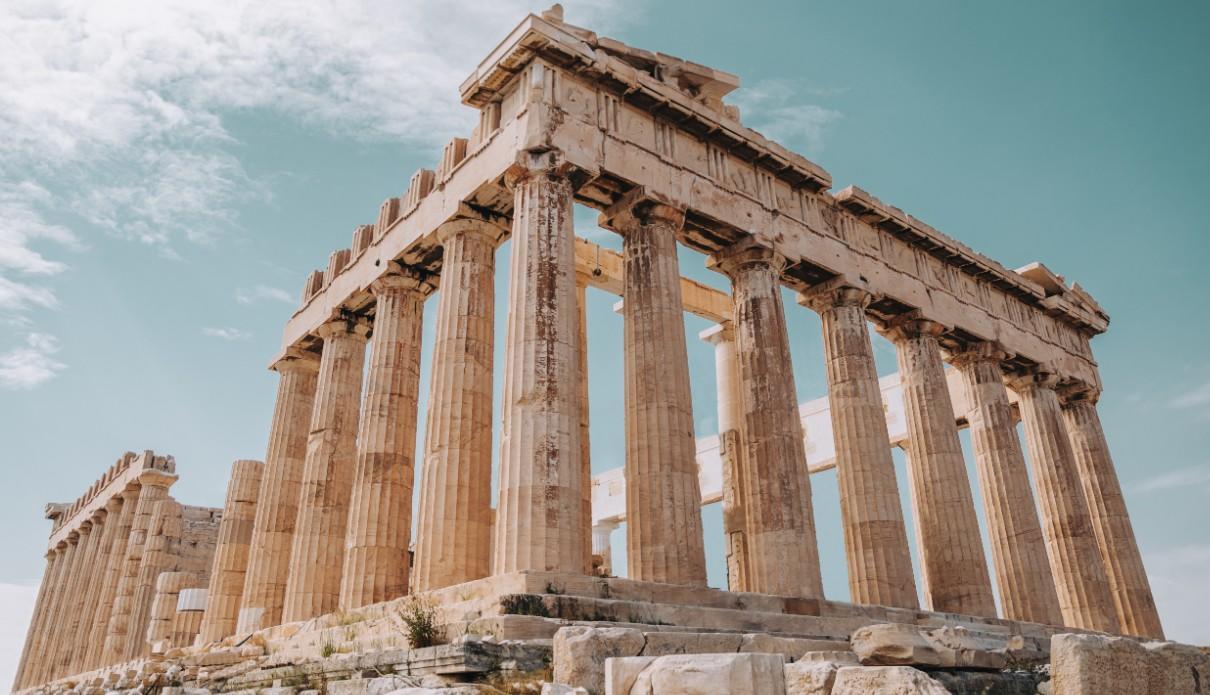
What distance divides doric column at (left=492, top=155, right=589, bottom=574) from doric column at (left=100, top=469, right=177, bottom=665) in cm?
2373

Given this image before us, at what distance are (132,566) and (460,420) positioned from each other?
77.9ft

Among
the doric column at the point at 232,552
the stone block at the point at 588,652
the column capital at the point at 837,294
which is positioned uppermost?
the column capital at the point at 837,294

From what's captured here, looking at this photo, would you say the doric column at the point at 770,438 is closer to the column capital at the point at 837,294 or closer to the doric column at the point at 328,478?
the column capital at the point at 837,294

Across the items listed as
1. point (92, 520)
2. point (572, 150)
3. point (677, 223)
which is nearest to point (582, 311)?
point (677, 223)

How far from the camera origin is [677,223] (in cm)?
1816

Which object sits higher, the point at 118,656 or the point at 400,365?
the point at 400,365

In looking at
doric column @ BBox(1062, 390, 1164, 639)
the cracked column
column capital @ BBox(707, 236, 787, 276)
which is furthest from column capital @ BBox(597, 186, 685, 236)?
doric column @ BBox(1062, 390, 1164, 639)

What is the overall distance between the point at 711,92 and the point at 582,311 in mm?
6197

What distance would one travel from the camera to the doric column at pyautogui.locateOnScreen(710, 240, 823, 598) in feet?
55.5

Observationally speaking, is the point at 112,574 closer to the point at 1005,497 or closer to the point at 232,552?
the point at 232,552

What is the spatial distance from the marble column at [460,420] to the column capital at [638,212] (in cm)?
262

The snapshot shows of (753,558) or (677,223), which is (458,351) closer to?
(677,223)

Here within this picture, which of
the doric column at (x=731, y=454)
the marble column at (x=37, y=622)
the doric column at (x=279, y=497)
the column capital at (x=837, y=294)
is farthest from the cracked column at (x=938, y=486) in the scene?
the marble column at (x=37, y=622)

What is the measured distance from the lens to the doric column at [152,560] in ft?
99.8
